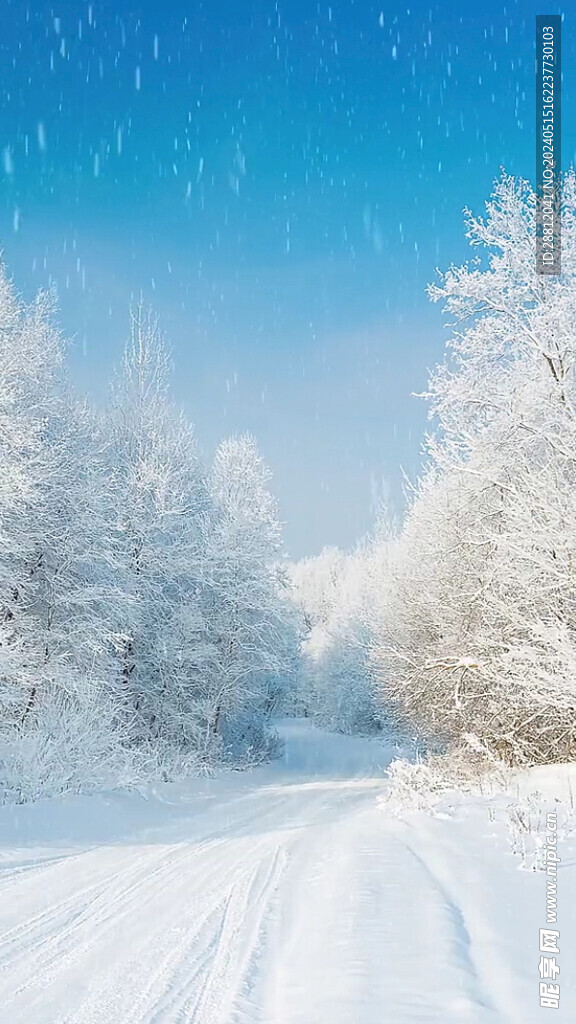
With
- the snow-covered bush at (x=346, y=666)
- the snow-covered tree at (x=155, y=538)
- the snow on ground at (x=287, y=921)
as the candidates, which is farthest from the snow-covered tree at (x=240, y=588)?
the snow on ground at (x=287, y=921)

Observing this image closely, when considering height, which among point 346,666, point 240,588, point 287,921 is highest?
point 240,588

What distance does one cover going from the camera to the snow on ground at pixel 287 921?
12.5 ft

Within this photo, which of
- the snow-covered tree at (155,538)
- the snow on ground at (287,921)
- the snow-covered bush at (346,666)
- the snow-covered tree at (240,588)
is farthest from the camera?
the snow-covered bush at (346,666)

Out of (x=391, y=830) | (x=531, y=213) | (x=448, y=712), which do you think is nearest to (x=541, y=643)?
(x=391, y=830)

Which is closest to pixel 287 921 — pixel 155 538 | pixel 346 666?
pixel 155 538

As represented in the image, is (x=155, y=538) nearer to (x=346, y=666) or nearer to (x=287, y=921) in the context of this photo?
(x=287, y=921)

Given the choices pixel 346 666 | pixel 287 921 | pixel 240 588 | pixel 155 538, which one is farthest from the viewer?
pixel 346 666

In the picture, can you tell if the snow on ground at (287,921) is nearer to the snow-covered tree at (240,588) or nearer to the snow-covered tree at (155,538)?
the snow-covered tree at (155,538)

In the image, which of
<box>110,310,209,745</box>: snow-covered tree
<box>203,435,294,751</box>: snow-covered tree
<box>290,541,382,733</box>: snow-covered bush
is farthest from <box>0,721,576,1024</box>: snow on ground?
<box>290,541,382,733</box>: snow-covered bush

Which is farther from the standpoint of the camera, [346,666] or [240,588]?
[346,666]

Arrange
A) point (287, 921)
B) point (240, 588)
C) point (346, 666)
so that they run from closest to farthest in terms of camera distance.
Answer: point (287, 921), point (240, 588), point (346, 666)

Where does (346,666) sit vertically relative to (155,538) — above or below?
below

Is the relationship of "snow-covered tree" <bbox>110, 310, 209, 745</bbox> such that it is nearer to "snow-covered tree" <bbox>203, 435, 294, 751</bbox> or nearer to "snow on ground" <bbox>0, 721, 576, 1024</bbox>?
"snow-covered tree" <bbox>203, 435, 294, 751</bbox>

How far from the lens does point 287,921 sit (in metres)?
5.46
